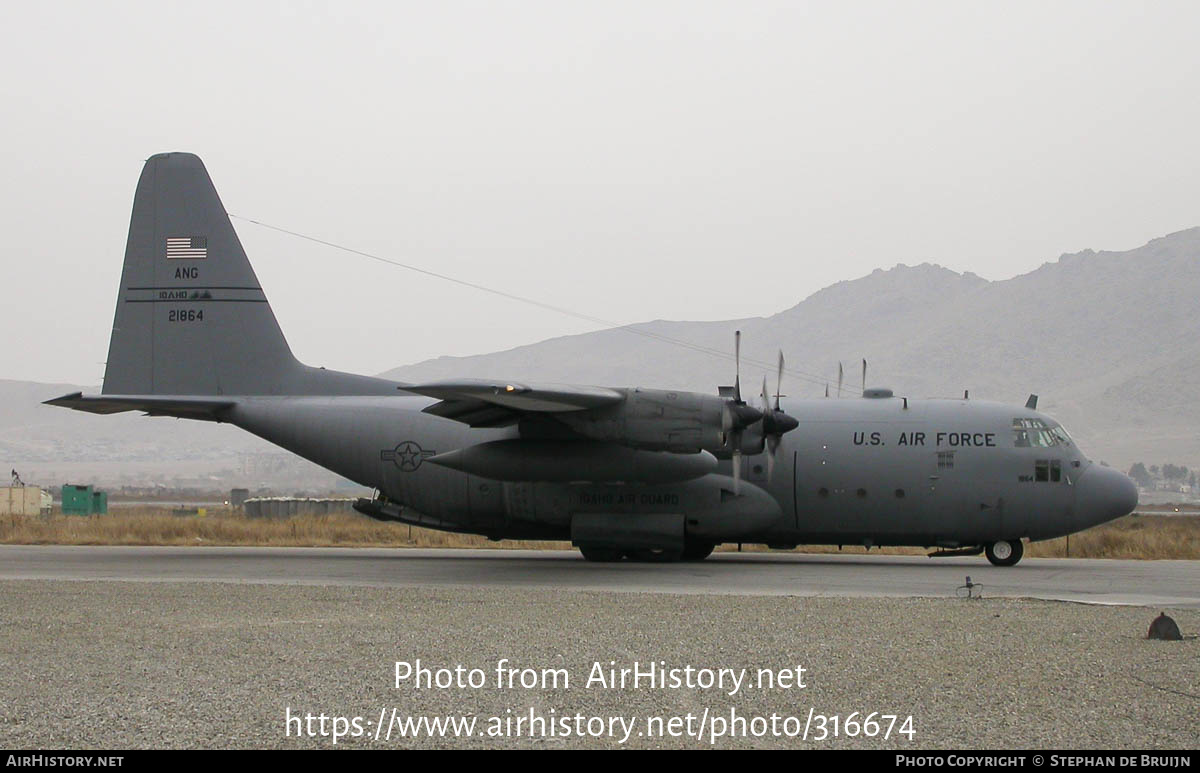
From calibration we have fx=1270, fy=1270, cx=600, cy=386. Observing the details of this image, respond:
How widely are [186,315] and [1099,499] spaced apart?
60.2ft

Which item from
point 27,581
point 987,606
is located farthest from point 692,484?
point 27,581

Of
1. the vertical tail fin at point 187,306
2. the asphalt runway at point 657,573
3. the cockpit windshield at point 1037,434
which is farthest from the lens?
the vertical tail fin at point 187,306

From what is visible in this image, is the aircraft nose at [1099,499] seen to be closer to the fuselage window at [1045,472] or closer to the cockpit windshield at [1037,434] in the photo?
the fuselage window at [1045,472]

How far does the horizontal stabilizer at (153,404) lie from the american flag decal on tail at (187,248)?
9.84 ft

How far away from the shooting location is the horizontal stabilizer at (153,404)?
79.1ft

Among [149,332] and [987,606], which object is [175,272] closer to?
[149,332]

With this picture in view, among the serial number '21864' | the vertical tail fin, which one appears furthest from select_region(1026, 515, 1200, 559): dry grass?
the serial number '21864'

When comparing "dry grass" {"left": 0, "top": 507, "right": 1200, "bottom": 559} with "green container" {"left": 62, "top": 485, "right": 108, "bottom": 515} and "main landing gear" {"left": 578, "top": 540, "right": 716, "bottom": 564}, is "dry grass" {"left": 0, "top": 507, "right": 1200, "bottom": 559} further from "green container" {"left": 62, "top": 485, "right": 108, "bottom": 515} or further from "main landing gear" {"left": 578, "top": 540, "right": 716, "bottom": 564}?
"green container" {"left": 62, "top": 485, "right": 108, "bottom": 515}

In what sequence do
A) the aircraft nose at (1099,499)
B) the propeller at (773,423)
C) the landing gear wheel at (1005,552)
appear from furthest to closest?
the landing gear wheel at (1005,552), the aircraft nose at (1099,499), the propeller at (773,423)

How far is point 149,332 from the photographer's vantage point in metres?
26.1

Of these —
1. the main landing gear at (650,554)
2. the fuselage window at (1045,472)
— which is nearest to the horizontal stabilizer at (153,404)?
the main landing gear at (650,554)

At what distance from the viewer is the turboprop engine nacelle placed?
2175 centimetres

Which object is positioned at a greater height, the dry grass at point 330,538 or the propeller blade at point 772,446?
the propeller blade at point 772,446
